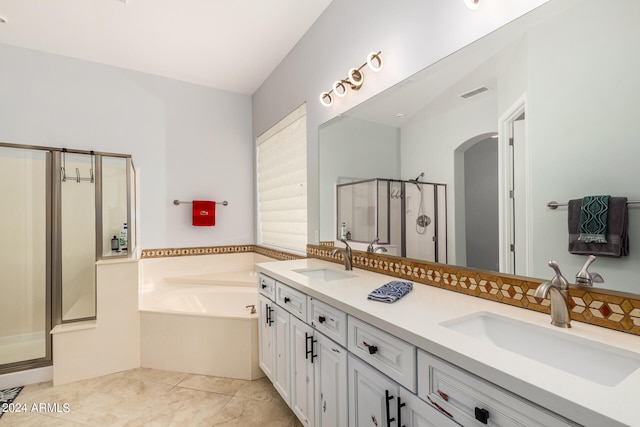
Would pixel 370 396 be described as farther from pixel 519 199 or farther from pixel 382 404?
pixel 519 199

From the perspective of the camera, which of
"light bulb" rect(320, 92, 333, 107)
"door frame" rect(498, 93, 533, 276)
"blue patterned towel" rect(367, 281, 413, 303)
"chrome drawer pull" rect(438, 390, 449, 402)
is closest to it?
"chrome drawer pull" rect(438, 390, 449, 402)

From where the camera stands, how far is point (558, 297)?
0.99 meters

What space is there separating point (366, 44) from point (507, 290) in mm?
1630

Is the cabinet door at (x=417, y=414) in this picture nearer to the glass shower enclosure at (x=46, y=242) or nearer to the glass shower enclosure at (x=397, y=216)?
the glass shower enclosure at (x=397, y=216)

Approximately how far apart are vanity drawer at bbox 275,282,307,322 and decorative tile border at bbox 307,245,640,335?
532 mm

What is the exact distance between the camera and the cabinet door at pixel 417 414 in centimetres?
89

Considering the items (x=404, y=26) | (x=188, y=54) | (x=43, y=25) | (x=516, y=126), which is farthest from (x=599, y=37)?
(x=43, y=25)

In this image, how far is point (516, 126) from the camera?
119 centimetres

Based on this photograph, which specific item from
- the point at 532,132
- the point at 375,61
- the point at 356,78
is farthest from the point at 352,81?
the point at 532,132

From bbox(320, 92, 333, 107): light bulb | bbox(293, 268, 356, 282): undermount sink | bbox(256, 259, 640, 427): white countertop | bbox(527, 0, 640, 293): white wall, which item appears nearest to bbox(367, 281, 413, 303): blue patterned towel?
bbox(256, 259, 640, 427): white countertop

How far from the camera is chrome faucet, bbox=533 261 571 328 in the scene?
979 mm

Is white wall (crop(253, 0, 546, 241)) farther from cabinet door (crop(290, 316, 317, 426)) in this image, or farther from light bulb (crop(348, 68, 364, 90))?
cabinet door (crop(290, 316, 317, 426))

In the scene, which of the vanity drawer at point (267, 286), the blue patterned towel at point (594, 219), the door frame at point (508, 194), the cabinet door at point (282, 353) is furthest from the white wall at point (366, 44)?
the cabinet door at point (282, 353)

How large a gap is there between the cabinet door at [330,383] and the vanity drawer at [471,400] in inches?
18.2
